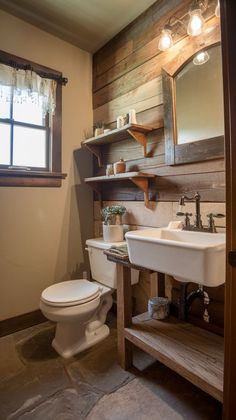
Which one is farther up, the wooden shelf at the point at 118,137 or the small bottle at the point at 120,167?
the wooden shelf at the point at 118,137

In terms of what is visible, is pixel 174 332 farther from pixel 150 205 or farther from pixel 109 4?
pixel 109 4

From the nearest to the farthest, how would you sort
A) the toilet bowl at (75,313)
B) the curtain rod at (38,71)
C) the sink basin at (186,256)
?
the sink basin at (186,256) < the toilet bowl at (75,313) < the curtain rod at (38,71)

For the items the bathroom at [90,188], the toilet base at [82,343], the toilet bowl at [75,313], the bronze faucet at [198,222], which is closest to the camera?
the bronze faucet at [198,222]

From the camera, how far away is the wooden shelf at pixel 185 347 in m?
1.06

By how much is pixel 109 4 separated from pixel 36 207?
1.65 meters

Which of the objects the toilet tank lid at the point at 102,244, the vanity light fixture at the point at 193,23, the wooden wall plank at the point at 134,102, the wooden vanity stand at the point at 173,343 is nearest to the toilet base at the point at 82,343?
the wooden vanity stand at the point at 173,343

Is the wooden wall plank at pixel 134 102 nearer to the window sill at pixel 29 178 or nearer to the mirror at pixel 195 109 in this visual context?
the mirror at pixel 195 109

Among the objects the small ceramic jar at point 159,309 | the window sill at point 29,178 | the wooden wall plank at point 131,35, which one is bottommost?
the small ceramic jar at point 159,309

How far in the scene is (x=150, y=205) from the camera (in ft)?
6.04

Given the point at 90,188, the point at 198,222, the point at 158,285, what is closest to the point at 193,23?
the point at 198,222

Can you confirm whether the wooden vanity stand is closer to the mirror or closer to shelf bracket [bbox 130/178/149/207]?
shelf bracket [bbox 130/178/149/207]

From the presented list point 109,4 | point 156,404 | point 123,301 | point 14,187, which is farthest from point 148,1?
point 156,404

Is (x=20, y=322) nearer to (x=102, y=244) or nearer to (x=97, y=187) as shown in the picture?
(x=102, y=244)

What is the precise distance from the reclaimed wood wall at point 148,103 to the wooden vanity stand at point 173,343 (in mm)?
182
